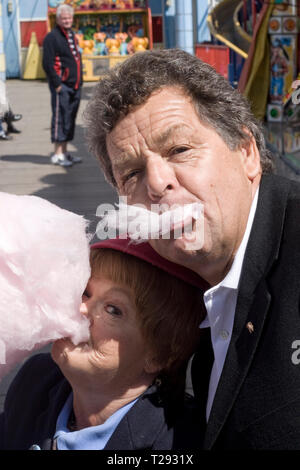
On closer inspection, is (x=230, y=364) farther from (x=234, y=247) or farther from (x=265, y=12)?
(x=265, y=12)

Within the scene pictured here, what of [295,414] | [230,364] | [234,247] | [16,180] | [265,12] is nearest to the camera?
[295,414]

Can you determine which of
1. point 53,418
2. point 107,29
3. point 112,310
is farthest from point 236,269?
point 107,29

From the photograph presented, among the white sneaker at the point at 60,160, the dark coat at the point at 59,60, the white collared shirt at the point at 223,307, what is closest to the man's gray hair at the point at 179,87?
the white collared shirt at the point at 223,307

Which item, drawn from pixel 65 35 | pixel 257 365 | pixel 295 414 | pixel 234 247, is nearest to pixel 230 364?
pixel 257 365

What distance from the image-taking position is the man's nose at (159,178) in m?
1.61

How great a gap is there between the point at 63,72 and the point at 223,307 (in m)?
6.96

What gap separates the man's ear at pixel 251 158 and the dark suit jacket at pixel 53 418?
0.61 meters

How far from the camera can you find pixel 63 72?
8.18 m

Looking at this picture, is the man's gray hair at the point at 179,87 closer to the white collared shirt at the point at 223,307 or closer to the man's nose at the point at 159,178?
the man's nose at the point at 159,178

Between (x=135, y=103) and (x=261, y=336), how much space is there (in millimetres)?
661

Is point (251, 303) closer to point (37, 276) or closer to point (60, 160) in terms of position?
point (37, 276)

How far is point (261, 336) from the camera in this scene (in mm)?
1495

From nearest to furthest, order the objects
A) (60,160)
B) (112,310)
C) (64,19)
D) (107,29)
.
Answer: (112,310) → (64,19) → (60,160) → (107,29)
